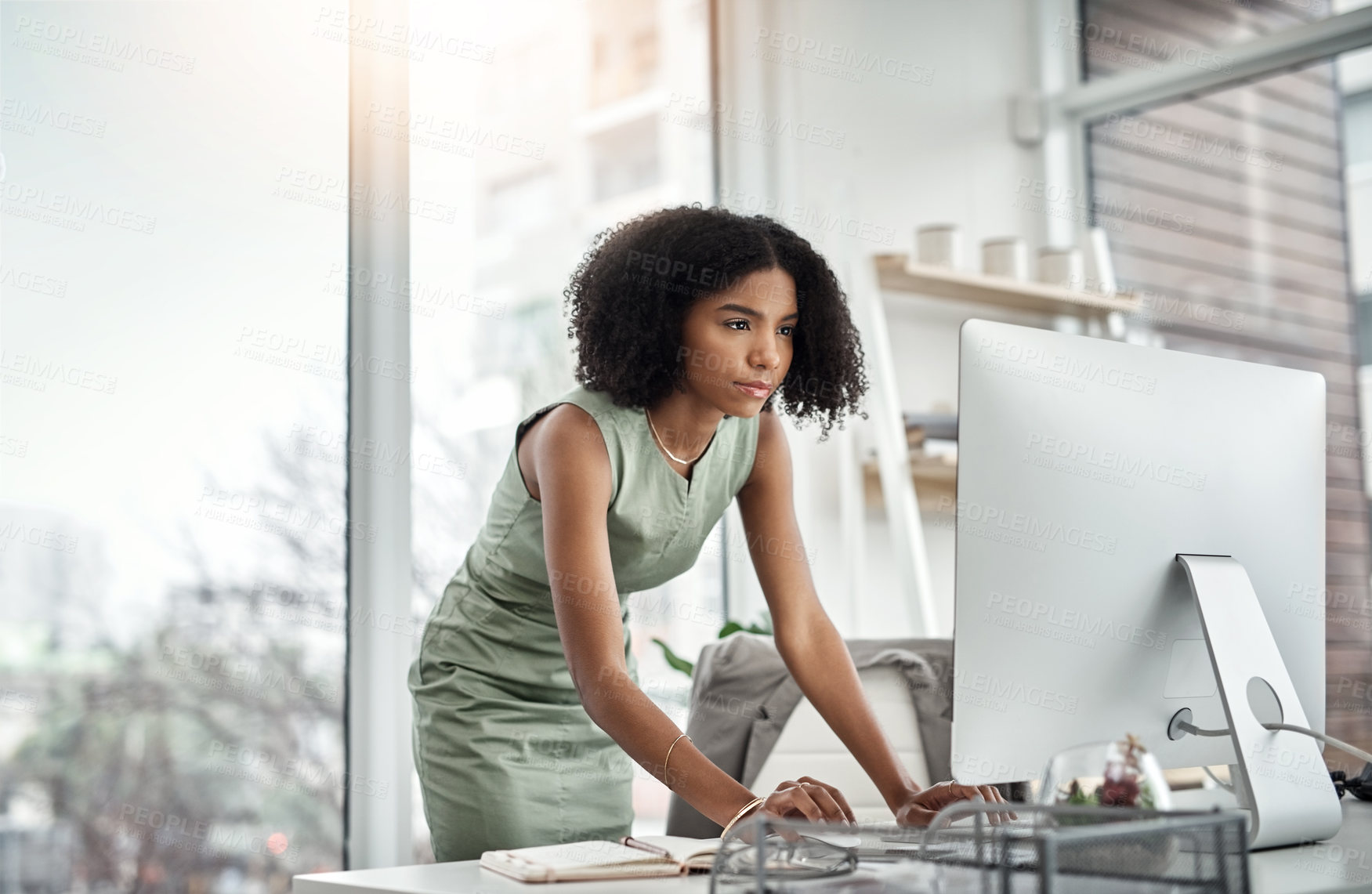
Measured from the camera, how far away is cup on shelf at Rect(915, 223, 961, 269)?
296 centimetres

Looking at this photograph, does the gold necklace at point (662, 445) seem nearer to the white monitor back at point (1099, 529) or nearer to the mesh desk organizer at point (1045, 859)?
the white monitor back at point (1099, 529)

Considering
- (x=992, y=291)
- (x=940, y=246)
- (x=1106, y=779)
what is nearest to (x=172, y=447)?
(x=1106, y=779)

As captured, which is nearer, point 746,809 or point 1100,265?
point 746,809

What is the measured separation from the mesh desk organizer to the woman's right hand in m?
0.06

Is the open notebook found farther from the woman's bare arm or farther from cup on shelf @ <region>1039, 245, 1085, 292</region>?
cup on shelf @ <region>1039, 245, 1085, 292</region>

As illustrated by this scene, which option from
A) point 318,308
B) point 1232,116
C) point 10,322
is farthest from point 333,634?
point 1232,116

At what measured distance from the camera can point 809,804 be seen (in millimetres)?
1040

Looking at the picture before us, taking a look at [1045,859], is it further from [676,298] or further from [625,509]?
[676,298]

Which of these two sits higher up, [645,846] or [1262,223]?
[1262,223]

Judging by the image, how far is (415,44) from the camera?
97.2 inches

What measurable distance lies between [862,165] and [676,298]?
68.9 inches

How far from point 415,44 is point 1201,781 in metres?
2.02

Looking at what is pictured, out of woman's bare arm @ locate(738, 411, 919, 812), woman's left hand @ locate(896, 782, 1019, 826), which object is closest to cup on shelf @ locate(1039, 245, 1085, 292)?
woman's bare arm @ locate(738, 411, 919, 812)

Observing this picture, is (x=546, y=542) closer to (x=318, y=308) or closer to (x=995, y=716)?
(x=995, y=716)
